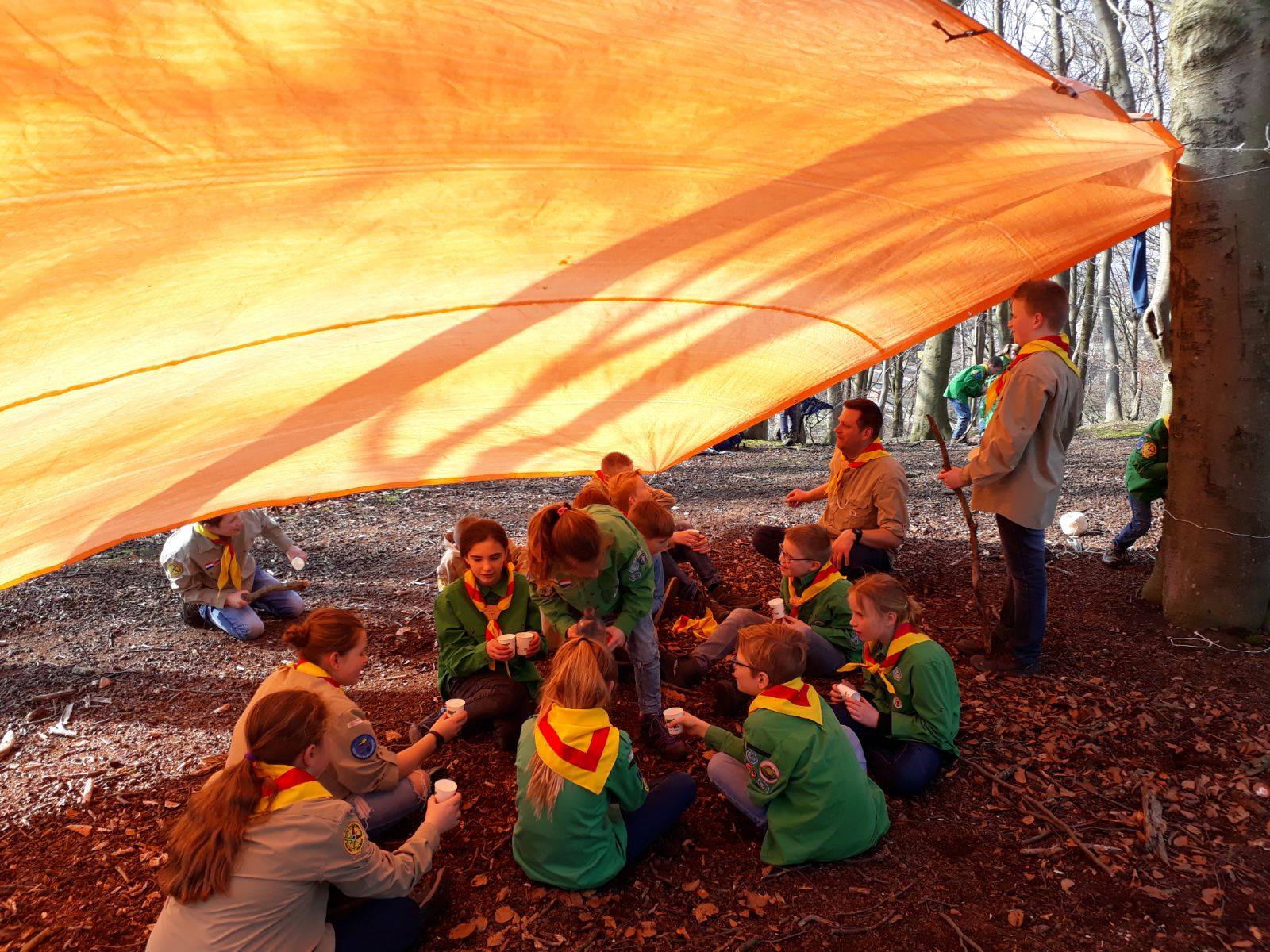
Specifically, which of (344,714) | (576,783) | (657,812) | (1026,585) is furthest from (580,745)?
(1026,585)

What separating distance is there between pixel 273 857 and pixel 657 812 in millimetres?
1406

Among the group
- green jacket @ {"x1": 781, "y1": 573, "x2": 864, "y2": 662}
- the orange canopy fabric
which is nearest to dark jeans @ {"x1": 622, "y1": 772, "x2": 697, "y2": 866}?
green jacket @ {"x1": 781, "y1": 573, "x2": 864, "y2": 662}

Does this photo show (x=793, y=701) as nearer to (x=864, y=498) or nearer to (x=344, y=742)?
(x=344, y=742)

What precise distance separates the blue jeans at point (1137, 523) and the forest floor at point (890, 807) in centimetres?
23

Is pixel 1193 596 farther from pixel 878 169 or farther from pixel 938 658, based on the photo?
pixel 878 169

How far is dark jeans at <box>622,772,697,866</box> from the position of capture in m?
2.97

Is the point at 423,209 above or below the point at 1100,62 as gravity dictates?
below

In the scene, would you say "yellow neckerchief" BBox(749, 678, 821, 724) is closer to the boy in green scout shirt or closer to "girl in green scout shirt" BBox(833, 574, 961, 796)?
"girl in green scout shirt" BBox(833, 574, 961, 796)

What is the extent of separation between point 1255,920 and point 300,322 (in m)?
4.06

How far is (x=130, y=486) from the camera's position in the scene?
379 centimetres

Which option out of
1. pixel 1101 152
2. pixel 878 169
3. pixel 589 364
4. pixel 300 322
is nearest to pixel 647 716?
pixel 589 364

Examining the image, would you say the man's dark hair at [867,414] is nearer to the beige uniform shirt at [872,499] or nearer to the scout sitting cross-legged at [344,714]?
the beige uniform shirt at [872,499]

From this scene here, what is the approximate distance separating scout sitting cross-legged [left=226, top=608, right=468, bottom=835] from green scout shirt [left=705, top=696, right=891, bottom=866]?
52.5 inches

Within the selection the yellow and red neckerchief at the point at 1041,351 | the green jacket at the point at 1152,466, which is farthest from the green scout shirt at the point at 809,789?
the green jacket at the point at 1152,466
